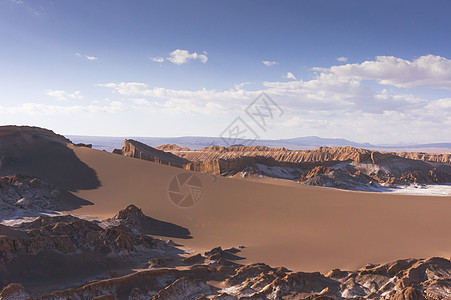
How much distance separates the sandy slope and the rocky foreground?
2.22 m

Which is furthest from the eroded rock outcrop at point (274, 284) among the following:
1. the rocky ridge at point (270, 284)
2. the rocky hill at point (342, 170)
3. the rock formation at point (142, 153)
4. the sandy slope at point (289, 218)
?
the rock formation at point (142, 153)

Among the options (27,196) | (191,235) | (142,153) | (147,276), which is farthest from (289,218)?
(142,153)

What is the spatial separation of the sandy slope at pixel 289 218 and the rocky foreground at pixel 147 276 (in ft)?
7.29

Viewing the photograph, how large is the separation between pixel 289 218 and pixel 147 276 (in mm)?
10670

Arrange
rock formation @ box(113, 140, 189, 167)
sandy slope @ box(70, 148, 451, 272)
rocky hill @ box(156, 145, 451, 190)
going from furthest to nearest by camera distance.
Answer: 1. rock formation @ box(113, 140, 189, 167)
2. rocky hill @ box(156, 145, 451, 190)
3. sandy slope @ box(70, 148, 451, 272)

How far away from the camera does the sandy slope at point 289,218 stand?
12617 millimetres

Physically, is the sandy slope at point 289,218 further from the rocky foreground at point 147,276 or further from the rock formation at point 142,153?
the rock formation at point 142,153

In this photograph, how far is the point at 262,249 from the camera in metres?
12.8

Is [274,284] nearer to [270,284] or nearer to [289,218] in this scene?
[270,284]

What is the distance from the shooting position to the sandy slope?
12617mm

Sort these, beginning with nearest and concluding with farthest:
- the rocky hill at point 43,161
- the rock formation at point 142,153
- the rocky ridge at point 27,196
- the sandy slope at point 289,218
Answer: the sandy slope at point 289,218 < the rocky ridge at point 27,196 < the rocky hill at point 43,161 < the rock formation at point 142,153

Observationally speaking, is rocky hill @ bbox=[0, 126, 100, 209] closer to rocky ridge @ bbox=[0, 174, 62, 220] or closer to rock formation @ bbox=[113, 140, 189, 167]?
rocky ridge @ bbox=[0, 174, 62, 220]

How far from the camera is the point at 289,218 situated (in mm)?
17078

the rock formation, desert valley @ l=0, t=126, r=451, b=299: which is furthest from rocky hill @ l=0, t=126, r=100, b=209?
the rock formation
